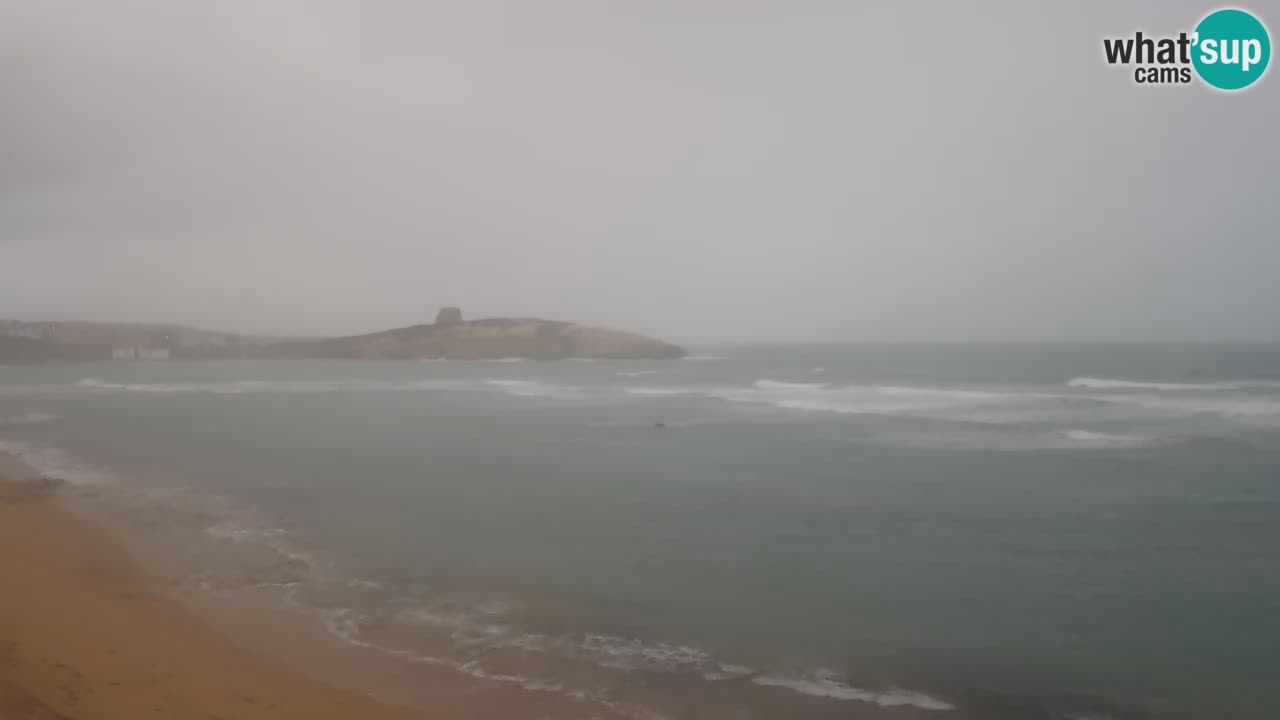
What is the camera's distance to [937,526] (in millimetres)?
11109

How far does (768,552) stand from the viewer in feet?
32.0

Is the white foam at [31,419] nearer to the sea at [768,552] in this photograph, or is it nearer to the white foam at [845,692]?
the sea at [768,552]

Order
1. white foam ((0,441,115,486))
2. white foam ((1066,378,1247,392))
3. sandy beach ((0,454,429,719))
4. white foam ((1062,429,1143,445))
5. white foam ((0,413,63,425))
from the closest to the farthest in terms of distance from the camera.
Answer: sandy beach ((0,454,429,719))
white foam ((0,441,115,486))
white foam ((1062,429,1143,445))
white foam ((0,413,63,425))
white foam ((1066,378,1247,392))

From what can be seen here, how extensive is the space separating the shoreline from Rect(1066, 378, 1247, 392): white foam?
131 feet

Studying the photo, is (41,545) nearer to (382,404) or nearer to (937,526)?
(937,526)

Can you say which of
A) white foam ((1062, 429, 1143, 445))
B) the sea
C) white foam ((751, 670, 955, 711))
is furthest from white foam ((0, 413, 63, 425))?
white foam ((1062, 429, 1143, 445))

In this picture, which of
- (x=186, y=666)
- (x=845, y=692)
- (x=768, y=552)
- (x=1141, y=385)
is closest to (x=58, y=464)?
(x=186, y=666)

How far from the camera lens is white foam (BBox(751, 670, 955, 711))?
555 cm

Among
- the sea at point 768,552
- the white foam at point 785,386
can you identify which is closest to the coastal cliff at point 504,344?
the white foam at point 785,386

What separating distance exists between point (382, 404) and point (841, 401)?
69.5ft

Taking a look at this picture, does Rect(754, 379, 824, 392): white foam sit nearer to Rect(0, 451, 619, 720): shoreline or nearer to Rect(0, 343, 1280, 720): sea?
Rect(0, 343, 1280, 720): sea

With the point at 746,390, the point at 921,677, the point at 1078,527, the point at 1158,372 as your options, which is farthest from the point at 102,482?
the point at 1158,372

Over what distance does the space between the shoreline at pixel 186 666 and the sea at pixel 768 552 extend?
0.32 m

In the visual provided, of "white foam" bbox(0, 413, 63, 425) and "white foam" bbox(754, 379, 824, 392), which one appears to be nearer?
"white foam" bbox(0, 413, 63, 425)
